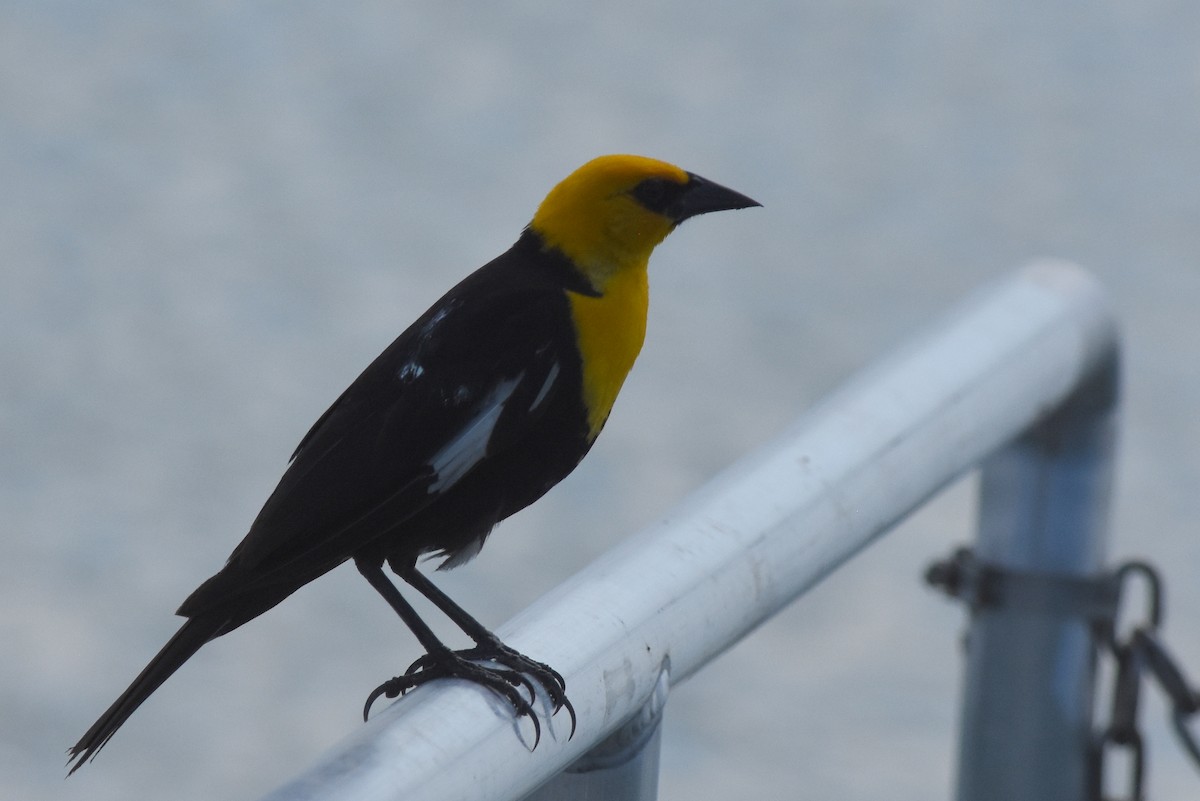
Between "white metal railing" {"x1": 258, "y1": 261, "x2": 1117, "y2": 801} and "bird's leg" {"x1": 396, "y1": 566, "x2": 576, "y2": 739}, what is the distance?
0.02 metres

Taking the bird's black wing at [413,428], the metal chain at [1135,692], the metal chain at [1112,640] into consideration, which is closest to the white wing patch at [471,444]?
the bird's black wing at [413,428]

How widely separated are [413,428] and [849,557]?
1.73 ft

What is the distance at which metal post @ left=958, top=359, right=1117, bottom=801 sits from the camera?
2508mm

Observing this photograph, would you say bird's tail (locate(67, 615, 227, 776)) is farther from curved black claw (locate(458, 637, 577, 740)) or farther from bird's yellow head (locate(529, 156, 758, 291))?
bird's yellow head (locate(529, 156, 758, 291))

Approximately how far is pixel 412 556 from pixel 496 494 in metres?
0.14


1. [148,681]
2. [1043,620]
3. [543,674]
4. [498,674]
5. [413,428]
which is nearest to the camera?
[543,674]

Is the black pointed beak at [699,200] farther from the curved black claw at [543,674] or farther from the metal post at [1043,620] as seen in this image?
the curved black claw at [543,674]

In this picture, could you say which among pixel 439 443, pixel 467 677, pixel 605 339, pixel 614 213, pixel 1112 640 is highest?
pixel 614 213

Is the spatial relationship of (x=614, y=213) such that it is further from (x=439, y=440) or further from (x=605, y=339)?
(x=439, y=440)

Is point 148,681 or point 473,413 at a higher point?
point 473,413

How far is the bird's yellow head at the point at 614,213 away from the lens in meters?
2.35

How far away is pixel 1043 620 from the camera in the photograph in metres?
2.51

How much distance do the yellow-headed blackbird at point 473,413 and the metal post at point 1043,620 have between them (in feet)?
1.75

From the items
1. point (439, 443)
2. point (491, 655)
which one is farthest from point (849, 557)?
point (439, 443)
